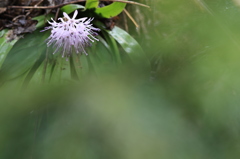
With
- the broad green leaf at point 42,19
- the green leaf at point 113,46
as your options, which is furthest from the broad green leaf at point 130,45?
the broad green leaf at point 42,19

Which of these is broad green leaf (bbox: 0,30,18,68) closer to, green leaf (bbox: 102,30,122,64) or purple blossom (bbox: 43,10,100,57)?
purple blossom (bbox: 43,10,100,57)

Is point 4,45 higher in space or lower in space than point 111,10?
lower

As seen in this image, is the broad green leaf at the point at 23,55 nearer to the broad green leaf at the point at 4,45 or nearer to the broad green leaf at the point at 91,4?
the broad green leaf at the point at 4,45

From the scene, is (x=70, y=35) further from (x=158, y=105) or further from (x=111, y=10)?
(x=158, y=105)

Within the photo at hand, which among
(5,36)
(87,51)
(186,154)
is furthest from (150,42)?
(5,36)

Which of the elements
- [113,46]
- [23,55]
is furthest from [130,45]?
[23,55]
